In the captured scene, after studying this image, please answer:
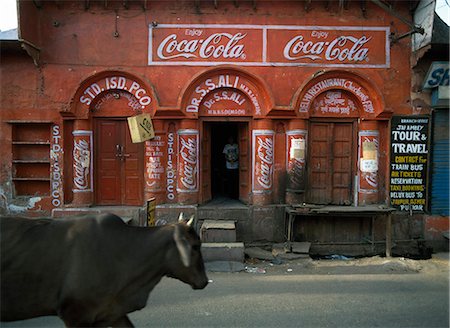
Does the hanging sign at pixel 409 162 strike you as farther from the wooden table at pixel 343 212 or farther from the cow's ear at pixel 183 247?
the cow's ear at pixel 183 247

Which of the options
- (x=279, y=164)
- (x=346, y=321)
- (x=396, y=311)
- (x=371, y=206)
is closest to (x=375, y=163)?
(x=371, y=206)

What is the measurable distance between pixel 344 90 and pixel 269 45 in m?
2.07

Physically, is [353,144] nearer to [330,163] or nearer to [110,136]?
[330,163]

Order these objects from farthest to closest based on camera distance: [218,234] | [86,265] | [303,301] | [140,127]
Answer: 1. [140,127]
2. [218,234]
3. [303,301]
4. [86,265]

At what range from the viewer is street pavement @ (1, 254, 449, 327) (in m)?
5.15

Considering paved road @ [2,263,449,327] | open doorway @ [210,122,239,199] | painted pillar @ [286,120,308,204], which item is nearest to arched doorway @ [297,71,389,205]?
painted pillar @ [286,120,308,204]

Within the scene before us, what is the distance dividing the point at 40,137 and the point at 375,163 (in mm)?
7963

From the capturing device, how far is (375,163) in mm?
9406

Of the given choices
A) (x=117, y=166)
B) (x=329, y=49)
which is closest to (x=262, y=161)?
(x=329, y=49)

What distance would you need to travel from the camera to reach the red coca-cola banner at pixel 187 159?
9273mm

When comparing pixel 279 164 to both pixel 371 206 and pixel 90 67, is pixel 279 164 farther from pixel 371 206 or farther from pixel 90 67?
pixel 90 67

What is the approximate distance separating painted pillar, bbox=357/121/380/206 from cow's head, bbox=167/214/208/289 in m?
7.23

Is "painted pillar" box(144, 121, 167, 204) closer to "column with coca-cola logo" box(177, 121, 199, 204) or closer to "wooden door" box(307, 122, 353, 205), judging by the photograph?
"column with coca-cola logo" box(177, 121, 199, 204)

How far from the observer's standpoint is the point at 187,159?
9281 millimetres
